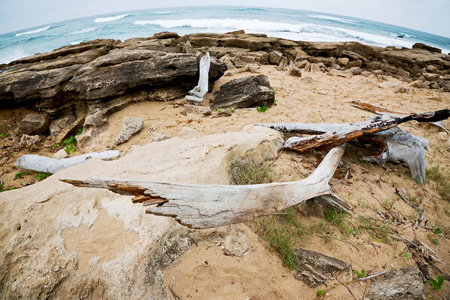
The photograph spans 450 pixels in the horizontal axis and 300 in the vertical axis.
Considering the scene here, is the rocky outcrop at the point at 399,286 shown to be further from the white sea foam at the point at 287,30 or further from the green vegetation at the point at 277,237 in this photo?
the white sea foam at the point at 287,30

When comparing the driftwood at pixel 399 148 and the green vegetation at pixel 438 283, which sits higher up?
the driftwood at pixel 399 148

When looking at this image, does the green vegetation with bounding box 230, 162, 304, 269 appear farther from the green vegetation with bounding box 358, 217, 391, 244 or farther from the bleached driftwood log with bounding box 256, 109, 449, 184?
the bleached driftwood log with bounding box 256, 109, 449, 184

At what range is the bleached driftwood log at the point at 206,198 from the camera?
1480 millimetres

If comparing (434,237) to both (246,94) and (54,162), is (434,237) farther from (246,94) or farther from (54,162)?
(54,162)

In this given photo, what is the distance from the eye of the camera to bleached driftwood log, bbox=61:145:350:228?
1480 millimetres

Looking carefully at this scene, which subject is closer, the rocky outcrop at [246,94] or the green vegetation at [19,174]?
the green vegetation at [19,174]

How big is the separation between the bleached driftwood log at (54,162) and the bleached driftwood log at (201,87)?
9.77 feet

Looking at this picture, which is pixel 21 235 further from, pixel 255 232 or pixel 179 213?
pixel 255 232

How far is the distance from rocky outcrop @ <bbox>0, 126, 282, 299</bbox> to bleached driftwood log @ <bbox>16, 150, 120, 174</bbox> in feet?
5.65

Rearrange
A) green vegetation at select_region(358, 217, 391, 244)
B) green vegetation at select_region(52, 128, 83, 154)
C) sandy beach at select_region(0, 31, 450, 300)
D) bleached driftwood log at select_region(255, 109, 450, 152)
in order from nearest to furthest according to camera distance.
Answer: sandy beach at select_region(0, 31, 450, 300), green vegetation at select_region(358, 217, 391, 244), bleached driftwood log at select_region(255, 109, 450, 152), green vegetation at select_region(52, 128, 83, 154)

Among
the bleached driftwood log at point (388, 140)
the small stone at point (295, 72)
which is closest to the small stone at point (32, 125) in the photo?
the bleached driftwood log at point (388, 140)

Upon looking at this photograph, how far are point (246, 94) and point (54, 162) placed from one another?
509 cm

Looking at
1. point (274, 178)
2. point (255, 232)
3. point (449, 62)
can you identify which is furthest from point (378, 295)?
point (449, 62)

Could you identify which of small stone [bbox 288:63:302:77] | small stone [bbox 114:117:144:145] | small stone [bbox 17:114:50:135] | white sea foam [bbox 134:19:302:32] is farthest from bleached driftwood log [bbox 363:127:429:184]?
white sea foam [bbox 134:19:302:32]
